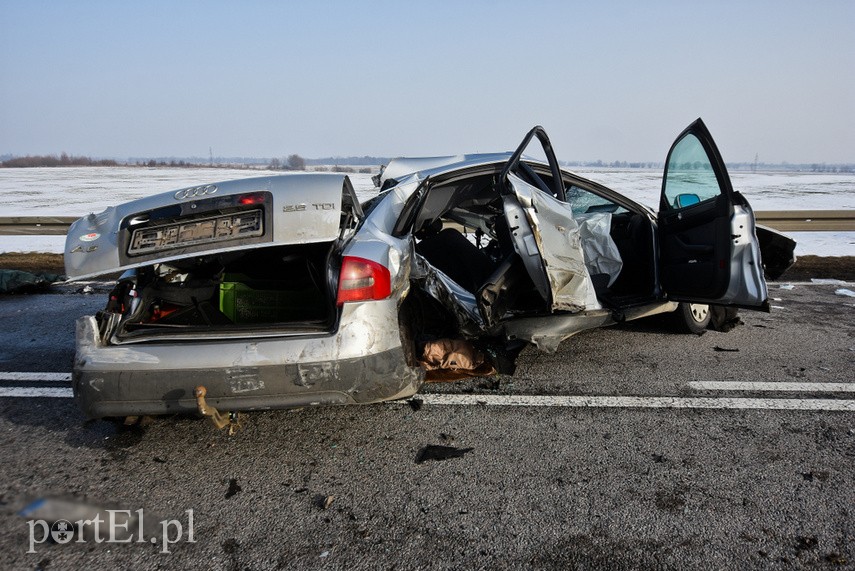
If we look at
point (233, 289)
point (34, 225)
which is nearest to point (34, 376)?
point (233, 289)

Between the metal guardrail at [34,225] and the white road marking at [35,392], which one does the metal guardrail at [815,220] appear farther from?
the metal guardrail at [34,225]

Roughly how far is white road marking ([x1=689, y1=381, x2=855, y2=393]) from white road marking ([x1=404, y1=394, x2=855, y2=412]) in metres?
0.17

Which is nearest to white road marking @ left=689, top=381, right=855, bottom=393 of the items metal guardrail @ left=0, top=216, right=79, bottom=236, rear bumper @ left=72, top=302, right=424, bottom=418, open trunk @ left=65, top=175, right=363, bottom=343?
rear bumper @ left=72, top=302, right=424, bottom=418

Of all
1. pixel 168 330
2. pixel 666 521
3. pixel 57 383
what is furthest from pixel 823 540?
pixel 57 383

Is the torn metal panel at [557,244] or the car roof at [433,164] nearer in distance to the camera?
the torn metal panel at [557,244]

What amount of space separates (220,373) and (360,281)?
0.79 meters

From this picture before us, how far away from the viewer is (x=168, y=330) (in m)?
2.94

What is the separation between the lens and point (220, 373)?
2721 millimetres

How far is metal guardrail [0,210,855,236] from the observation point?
354 inches

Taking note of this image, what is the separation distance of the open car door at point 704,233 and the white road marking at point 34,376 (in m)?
4.39

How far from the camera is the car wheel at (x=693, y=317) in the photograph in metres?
4.78

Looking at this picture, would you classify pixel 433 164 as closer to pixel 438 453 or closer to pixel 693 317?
pixel 438 453

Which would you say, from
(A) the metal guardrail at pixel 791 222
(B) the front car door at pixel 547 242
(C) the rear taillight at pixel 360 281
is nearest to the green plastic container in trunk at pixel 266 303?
(C) the rear taillight at pixel 360 281

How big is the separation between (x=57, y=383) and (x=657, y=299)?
432 cm
